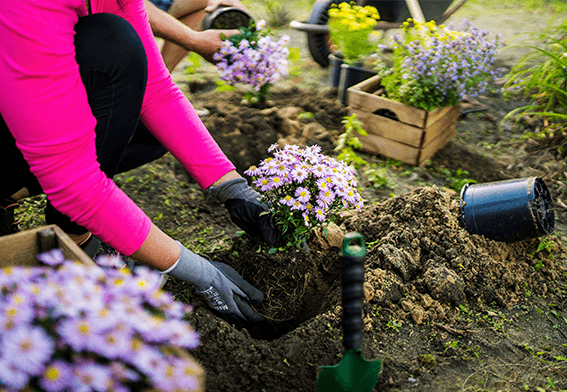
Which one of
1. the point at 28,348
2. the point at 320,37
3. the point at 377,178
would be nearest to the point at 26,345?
the point at 28,348

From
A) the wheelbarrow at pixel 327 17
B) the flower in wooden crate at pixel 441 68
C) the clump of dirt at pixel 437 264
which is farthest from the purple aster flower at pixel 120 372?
the wheelbarrow at pixel 327 17

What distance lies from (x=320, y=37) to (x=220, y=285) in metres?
3.32

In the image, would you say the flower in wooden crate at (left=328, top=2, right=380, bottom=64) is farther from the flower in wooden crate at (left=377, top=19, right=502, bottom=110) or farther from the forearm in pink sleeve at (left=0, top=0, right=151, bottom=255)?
the forearm in pink sleeve at (left=0, top=0, right=151, bottom=255)

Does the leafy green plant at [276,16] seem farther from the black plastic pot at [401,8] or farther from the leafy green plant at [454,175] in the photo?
the leafy green plant at [454,175]

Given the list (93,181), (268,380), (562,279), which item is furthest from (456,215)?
(93,181)

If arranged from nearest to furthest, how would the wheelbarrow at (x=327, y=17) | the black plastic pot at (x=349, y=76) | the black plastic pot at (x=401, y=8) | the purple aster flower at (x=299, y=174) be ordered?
the purple aster flower at (x=299, y=174)
the black plastic pot at (x=349, y=76)
the wheelbarrow at (x=327, y=17)
the black plastic pot at (x=401, y=8)

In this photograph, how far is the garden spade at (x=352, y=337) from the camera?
99 centimetres

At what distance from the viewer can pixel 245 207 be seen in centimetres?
170

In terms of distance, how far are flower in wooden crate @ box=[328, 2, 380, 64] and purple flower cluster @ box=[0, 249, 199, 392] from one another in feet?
9.35

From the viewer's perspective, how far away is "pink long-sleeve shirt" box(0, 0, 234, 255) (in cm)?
112

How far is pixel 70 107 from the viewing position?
122cm

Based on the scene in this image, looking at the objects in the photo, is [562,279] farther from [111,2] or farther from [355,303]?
[111,2]

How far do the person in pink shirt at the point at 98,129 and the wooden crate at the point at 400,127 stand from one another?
1400 mm

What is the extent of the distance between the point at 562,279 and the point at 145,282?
70.9 inches
